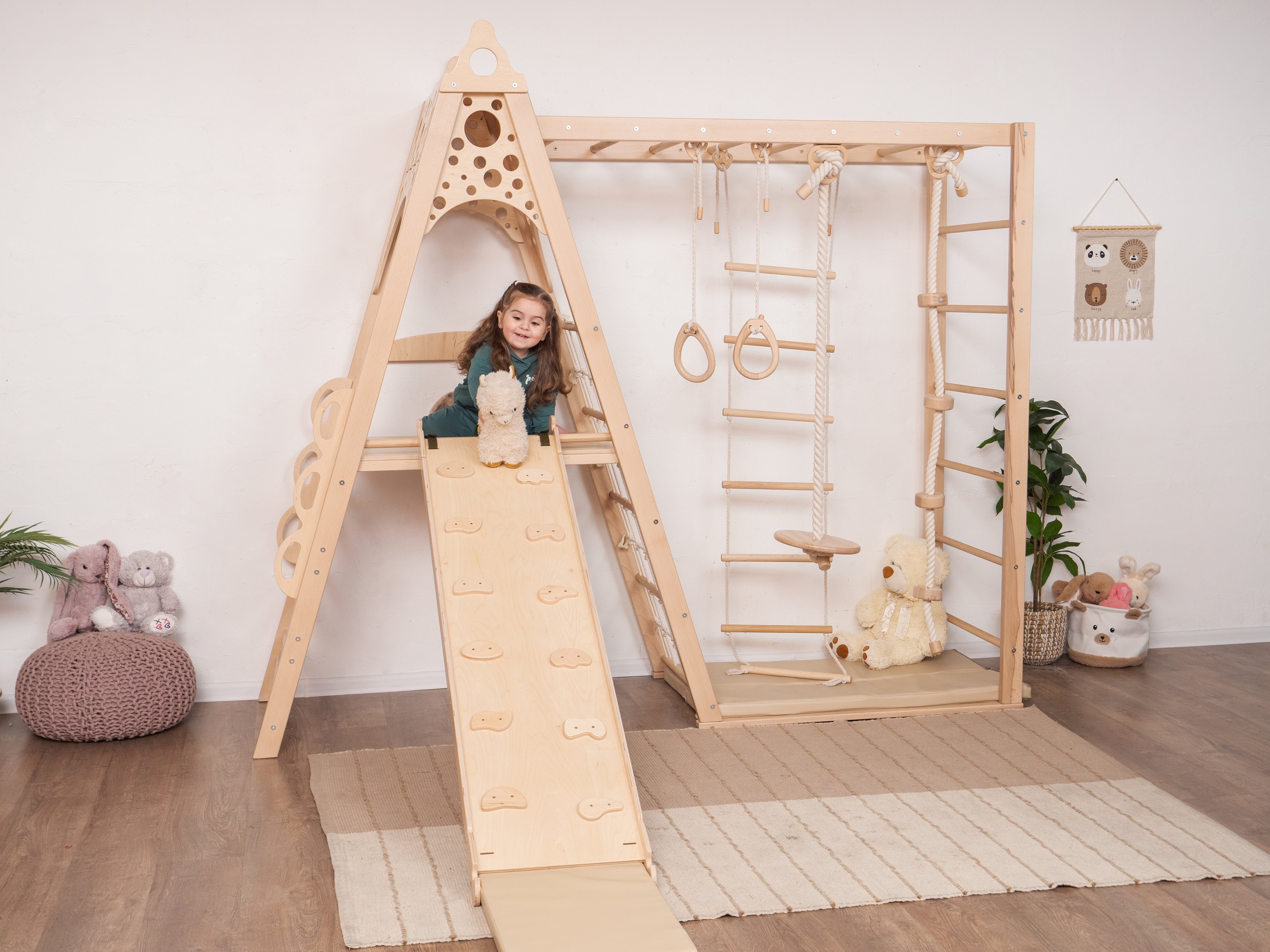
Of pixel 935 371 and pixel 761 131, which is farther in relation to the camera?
pixel 935 371

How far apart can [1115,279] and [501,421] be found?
8.15ft

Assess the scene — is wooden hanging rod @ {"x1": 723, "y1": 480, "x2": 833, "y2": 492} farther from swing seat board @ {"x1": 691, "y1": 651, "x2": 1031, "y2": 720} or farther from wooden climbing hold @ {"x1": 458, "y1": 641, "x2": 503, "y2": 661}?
wooden climbing hold @ {"x1": 458, "y1": 641, "x2": 503, "y2": 661}

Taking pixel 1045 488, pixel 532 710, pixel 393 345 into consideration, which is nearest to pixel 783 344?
pixel 1045 488

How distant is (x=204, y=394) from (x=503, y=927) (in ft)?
7.02

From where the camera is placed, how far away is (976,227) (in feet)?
11.6

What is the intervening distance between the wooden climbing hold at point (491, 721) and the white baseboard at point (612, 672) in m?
1.04

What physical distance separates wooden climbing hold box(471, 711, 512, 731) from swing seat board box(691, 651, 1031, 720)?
1077 mm

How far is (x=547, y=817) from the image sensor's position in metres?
2.34

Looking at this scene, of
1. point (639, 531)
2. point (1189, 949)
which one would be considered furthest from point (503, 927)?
point (639, 531)

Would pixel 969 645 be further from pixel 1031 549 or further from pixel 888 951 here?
pixel 888 951

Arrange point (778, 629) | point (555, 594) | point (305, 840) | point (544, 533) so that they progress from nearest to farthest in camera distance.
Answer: point (305, 840) → point (555, 594) → point (544, 533) → point (778, 629)

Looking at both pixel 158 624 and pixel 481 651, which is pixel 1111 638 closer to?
pixel 481 651

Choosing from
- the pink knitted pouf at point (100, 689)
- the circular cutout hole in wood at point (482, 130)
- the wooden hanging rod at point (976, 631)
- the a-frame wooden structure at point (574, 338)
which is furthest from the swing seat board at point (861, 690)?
the circular cutout hole in wood at point (482, 130)

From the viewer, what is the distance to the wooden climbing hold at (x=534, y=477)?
3061 millimetres
